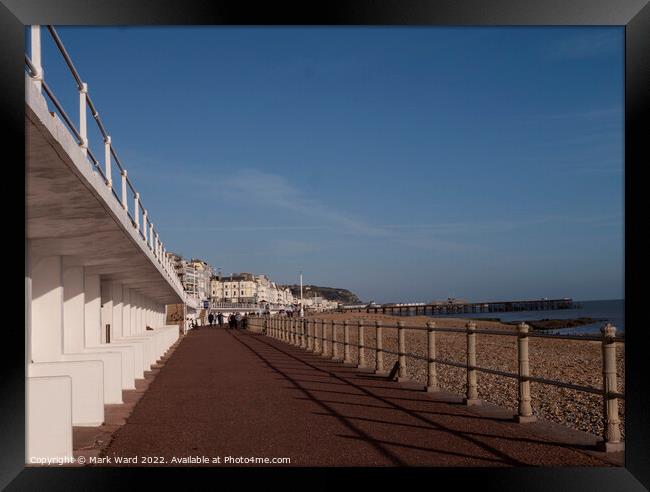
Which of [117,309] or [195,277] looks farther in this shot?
[195,277]

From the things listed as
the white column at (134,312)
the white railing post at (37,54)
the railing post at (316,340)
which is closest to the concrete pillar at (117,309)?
the white column at (134,312)

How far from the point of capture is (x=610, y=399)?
6344 mm

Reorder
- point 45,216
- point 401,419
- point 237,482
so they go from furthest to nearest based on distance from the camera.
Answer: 1. point 401,419
2. point 45,216
3. point 237,482

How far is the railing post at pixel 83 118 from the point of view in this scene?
21.5 feet

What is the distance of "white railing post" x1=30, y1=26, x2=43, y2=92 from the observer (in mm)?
5117

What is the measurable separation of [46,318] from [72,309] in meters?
1.87

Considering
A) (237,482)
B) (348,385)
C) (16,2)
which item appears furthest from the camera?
(348,385)

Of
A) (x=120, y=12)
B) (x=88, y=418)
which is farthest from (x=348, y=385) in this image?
(x=120, y=12)

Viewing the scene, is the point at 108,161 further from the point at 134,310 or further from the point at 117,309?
the point at 134,310

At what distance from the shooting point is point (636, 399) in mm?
5074

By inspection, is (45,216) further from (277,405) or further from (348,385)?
(348,385)

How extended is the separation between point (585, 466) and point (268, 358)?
13097mm

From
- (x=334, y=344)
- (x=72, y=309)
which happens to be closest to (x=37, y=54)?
(x=72, y=309)

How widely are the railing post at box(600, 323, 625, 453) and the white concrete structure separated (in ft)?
13.9
